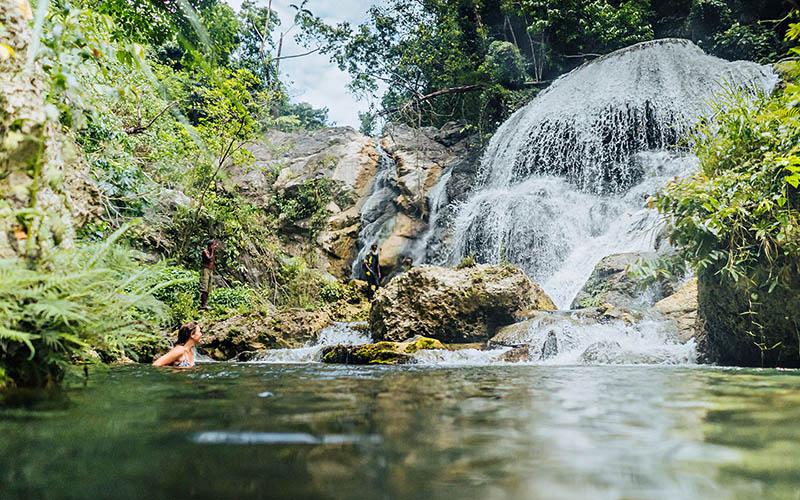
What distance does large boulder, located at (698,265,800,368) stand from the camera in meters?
4.67

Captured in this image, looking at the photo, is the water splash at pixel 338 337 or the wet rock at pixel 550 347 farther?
the water splash at pixel 338 337

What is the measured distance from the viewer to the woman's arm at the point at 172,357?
18.2 feet

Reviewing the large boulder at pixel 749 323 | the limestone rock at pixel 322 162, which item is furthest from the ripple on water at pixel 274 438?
the limestone rock at pixel 322 162

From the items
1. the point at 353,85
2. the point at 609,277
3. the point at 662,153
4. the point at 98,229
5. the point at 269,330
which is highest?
the point at 353,85

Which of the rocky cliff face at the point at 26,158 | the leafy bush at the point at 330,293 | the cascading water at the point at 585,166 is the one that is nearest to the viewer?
the rocky cliff face at the point at 26,158

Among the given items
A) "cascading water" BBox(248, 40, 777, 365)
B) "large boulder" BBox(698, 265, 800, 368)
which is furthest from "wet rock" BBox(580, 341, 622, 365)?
"cascading water" BBox(248, 40, 777, 365)

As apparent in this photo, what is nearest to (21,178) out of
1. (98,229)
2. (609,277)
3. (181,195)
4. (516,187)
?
(98,229)

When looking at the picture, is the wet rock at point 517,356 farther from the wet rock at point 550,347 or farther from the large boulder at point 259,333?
the large boulder at point 259,333

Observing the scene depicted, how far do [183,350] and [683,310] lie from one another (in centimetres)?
707

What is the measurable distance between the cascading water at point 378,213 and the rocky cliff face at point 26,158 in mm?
14517

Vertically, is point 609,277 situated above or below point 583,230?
below

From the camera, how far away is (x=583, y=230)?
40.2 ft

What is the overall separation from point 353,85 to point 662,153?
13.9 meters

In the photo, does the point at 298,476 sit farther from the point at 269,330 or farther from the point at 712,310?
the point at 269,330
